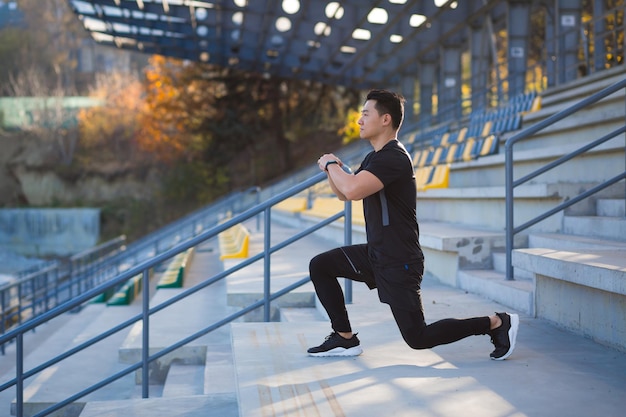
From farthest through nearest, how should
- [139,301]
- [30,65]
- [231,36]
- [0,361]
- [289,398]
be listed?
[30,65]
[231,36]
[139,301]
[0,361]
[289,398]

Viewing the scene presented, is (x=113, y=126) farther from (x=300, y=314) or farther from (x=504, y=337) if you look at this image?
(x=504, y=337)

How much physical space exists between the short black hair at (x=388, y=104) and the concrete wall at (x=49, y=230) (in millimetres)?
36749

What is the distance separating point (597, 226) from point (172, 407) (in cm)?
358

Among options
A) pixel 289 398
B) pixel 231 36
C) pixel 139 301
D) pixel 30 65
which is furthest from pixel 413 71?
pixel 30 65

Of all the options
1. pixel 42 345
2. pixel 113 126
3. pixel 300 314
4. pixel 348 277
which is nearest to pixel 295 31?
pixel 42 345

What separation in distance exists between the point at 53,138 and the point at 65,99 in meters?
4.01

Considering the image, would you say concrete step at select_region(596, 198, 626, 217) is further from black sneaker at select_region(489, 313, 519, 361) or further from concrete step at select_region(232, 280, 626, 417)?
black sneaker at select_region(489, 313, 519, 361)

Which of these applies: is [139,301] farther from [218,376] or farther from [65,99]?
[65,99]

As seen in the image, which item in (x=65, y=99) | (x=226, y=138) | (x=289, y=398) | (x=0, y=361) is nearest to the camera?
(x=289, y=398)

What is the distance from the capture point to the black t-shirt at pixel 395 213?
12.7 feet

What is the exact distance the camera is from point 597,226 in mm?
5988

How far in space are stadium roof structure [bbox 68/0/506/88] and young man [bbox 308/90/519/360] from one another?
14897 millimetres

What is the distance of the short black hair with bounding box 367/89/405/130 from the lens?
3.96 metres

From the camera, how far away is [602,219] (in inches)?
233
